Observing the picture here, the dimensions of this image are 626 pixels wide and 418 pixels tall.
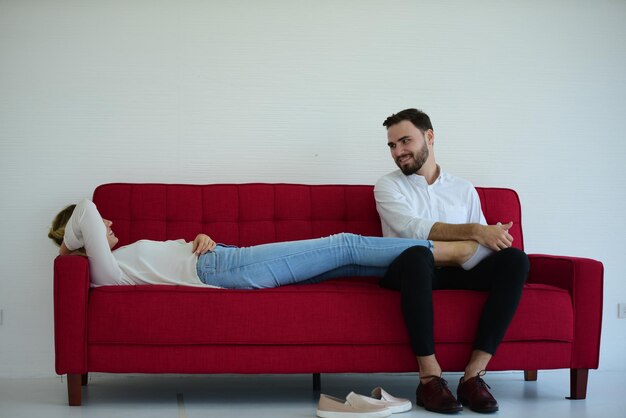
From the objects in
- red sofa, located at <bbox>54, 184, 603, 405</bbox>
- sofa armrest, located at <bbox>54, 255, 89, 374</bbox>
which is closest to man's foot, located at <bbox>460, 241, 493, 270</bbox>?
red sofa, located at <bbox>54, 184, 603, 405</bbox>

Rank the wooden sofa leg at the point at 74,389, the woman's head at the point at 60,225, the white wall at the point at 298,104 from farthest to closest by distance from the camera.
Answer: the white wall at the point at 298,104, the woman's head at the point at 60,225, the wooden sofa leg at the point at 74,389

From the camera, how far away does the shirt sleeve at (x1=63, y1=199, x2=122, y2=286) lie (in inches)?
110

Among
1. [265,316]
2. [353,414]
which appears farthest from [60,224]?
[353,414]

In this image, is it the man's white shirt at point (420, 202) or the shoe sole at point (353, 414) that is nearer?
the shoe sole at point (353, 414)

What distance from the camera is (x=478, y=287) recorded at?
298 cm

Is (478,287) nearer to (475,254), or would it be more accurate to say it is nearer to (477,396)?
(475,254)

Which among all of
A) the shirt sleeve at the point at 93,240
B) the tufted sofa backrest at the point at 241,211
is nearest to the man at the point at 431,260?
the tufted sofa backrest at the point at 241,211

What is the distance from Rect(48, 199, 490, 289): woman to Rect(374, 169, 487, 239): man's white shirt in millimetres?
246

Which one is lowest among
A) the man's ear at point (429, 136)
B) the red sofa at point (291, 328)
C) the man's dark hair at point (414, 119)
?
the red sofa at point (291, 328)

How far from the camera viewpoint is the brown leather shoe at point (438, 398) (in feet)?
8.70

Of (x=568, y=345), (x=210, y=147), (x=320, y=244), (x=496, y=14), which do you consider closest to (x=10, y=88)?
(x=210, y=147)

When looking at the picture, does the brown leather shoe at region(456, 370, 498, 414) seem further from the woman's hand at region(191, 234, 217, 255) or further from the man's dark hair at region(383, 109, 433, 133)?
the man's dark hair at region(383, 109, 433, 133)

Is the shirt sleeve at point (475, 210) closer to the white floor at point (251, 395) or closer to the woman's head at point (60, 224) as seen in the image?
the white floor at point (251, 395)

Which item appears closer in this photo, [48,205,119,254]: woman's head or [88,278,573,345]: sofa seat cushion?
[88,278,573,345]: sofa seat cushion
